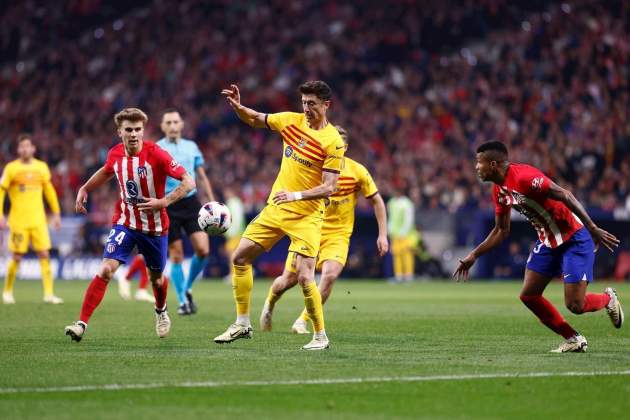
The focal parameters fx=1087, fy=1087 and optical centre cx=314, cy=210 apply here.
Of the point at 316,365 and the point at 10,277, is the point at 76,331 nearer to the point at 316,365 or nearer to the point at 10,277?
the point at 316,365

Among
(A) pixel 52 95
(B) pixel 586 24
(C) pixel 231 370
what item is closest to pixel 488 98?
(B) pixel 586 24

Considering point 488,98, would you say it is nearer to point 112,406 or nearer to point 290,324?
point 290,324

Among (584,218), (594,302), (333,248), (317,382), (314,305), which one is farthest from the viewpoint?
(333,248)

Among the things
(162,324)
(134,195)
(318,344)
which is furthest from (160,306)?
(318,344)

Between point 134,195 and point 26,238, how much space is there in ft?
25.4

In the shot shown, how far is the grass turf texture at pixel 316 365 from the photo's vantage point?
6.50 m

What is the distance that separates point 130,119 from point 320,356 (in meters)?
3.07

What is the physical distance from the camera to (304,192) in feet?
32.1

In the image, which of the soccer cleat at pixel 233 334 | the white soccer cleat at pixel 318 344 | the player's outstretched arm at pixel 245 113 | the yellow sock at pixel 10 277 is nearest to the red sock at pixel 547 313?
the white soccer cleat at pixel 318 344

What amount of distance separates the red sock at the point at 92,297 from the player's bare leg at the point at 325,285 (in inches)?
91.2

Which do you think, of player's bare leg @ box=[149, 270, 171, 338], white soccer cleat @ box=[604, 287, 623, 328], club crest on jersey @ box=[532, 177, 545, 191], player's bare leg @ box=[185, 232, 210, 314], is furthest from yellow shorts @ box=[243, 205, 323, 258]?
player's bare leg @ box=[185, 232, 210, 314]

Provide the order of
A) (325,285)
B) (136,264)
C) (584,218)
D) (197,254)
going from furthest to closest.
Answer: (136,264), (197,254), (325,285), (584,218)

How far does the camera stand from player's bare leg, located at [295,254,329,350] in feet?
32.6

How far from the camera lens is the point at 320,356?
30.4ft
